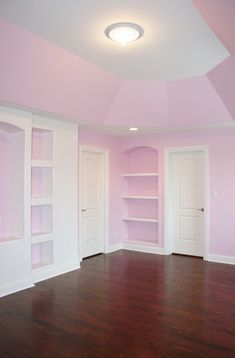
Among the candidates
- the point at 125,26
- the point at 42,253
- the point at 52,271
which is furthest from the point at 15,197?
the point at 125,26

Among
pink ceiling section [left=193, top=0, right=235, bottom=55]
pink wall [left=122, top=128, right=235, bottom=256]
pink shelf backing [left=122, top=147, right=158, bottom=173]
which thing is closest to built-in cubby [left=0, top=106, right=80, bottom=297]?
pink shelf backing [left=122, top=147, right=158, bottom=173]

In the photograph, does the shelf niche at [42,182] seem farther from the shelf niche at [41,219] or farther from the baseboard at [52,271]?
the baseboard at [52,271]

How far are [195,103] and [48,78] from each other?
238 centimetres

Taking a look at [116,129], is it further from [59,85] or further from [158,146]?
[59,85]

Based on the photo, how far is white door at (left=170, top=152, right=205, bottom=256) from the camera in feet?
20.3

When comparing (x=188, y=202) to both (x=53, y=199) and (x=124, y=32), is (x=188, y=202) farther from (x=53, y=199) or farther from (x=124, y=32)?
(x=124, y=32)

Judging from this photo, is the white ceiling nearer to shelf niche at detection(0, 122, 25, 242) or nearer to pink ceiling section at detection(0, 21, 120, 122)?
pink ceiling section at detection(0, 21, 120, 122)

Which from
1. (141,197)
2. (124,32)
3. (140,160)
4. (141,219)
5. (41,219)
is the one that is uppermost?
(124,32)

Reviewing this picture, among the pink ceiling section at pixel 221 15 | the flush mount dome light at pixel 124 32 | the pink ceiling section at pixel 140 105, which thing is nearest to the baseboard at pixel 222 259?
the pink ceiling section at pixel 140 105

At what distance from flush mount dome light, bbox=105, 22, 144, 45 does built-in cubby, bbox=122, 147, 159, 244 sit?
3723mm

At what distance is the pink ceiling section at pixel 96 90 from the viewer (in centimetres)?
Answer: 342

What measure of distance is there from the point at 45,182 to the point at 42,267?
1391 millimetres

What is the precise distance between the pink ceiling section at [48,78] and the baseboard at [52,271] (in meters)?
2.49

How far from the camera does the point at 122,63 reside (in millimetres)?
4008
